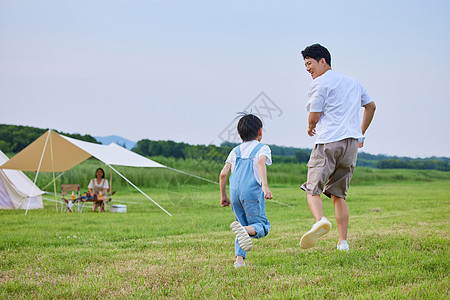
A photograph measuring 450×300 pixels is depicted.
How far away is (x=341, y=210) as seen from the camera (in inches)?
165

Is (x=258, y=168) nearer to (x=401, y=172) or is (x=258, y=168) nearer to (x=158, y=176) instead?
(x=158, y=176)

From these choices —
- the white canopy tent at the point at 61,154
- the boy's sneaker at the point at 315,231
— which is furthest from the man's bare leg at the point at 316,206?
the white canopy tent at the point at 61,154

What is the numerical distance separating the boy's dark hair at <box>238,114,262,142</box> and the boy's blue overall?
12 centimetres

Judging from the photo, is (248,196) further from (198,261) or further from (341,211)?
(341,211)

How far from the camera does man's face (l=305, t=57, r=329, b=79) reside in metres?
3.97

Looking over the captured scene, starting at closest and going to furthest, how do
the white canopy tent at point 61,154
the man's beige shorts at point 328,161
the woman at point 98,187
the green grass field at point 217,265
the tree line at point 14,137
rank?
the green grass field at point 217,265
the man's beige shorts at point 328,161
the white canopy tent at point 61,154
the woman at point 98,187
the tree line at point 14,137

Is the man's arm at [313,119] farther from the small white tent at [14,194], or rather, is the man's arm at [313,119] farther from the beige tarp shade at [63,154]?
the small white tent at [14,194]

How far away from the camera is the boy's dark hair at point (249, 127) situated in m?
3.87

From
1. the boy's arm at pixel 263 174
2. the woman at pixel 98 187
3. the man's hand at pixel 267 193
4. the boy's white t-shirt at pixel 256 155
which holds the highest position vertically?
the boy's white t-shirt at pixel 256 155

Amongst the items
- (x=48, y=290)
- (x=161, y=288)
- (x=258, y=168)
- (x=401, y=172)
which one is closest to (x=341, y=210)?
(x=258, y=168)

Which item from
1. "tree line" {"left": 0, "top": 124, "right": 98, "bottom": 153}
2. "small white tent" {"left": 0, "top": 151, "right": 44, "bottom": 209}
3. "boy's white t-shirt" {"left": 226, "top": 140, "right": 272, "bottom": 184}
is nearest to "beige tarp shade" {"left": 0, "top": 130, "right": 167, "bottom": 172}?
"small white tent" {"left": 0, "top": 151, "right": 44, "bottom": 209}

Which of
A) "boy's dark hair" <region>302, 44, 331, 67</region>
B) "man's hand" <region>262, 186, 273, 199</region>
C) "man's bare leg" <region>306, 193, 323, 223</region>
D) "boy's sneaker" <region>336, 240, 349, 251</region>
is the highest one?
"boy's dark hair" <region>302, 44, 331, 67</region>

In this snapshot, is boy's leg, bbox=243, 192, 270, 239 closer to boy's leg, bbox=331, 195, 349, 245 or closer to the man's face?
boy's leg, bbox=331, 195, 349, 245

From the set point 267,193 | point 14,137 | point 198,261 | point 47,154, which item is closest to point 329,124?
point 267,193
